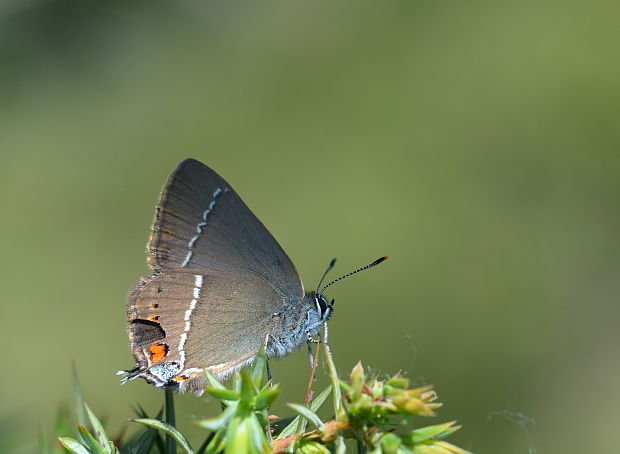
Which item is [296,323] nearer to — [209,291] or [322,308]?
[322,308]

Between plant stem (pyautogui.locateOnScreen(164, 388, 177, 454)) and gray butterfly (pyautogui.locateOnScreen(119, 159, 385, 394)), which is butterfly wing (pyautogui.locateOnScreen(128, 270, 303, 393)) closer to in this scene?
gray butterfly (pyautogui.locateOnScreen(119, 159, 385, 394))

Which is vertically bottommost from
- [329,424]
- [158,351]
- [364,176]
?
[329,424]

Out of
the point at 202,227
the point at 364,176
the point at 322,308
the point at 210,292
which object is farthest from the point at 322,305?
the point at 364,176

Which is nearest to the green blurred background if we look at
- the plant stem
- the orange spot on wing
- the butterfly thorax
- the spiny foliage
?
the butterfly thorax

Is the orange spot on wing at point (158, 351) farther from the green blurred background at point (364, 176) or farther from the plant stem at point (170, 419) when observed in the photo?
the green blurred background at point (364, 176)

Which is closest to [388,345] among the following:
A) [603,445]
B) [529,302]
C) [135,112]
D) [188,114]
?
[529,302]
